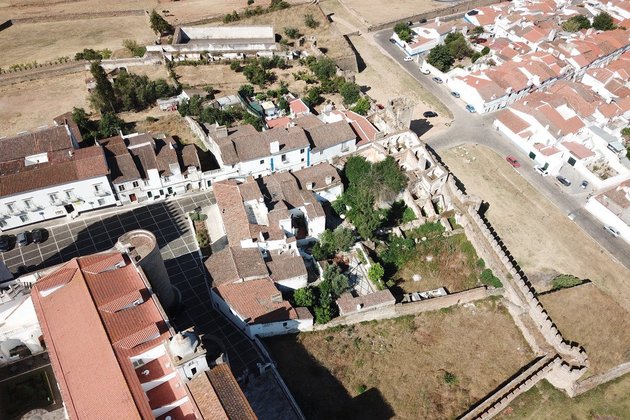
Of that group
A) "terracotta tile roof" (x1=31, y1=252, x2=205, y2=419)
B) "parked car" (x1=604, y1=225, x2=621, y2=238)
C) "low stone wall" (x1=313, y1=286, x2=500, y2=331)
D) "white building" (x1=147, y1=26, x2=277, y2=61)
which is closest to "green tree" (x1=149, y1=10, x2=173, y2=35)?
"white building" (x1=147, y1=26, x2=277, y2=61)

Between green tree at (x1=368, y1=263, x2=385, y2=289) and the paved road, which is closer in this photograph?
green tree at (x1=368, y1=263, x2=385, y2=289)

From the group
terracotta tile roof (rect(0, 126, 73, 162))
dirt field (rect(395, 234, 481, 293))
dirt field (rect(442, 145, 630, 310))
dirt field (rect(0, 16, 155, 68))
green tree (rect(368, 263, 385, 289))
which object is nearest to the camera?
green tree (rect(368, 263, 385, 289))

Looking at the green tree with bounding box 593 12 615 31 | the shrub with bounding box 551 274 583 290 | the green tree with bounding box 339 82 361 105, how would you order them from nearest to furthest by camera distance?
the shrub with bounding box 551 274 583 290, the green tree with bounding box 339 82 361 105, the green tree with bounding box 593 12 615 31

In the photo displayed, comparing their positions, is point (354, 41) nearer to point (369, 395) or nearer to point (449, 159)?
point (449, 159)

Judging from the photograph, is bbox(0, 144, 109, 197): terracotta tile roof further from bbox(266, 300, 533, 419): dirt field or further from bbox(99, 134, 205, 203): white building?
bbox(266, 300, 533, 419): dirt field

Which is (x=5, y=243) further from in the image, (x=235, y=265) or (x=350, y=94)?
(x=350, y=94)

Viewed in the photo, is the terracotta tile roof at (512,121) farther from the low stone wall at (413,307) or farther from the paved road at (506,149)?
the low stone wall at (413,307)

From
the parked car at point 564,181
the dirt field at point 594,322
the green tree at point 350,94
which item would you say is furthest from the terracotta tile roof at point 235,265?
the parked car at point 564,181
